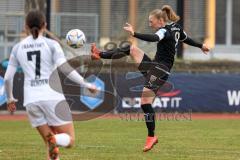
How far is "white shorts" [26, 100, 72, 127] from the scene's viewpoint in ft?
26.2

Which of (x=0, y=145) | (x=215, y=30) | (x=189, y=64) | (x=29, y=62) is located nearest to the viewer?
(x=29, y=62)

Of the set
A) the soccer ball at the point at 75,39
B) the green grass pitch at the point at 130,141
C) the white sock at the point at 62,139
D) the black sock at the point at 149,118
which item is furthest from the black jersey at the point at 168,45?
the white sock at the point at 62,139

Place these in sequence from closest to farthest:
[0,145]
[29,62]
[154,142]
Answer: [29,62], [154,142], [0,145]

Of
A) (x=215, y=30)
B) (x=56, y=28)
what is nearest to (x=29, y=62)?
(x=56, y=28)

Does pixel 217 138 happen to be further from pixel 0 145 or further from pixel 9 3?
pixel 9 3

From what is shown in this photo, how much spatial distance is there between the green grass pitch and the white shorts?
2.11 meters

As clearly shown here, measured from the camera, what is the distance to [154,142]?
37.0ft

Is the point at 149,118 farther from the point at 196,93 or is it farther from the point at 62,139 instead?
the point at 196,93

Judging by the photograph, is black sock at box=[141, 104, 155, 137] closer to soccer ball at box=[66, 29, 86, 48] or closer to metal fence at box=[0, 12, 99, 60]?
Result: soccer ball at box=[66, 29, 86, 48]

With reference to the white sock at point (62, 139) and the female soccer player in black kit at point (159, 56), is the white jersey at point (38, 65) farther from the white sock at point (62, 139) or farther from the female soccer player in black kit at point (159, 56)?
the female soccer player in black kit at point (159, 56)

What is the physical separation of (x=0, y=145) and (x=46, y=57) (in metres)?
4.55

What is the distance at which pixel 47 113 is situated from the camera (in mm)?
8055

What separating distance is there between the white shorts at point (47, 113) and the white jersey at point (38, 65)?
0.06 meters

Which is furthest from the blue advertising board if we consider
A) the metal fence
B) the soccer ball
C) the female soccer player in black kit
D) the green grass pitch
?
the soccer ball
